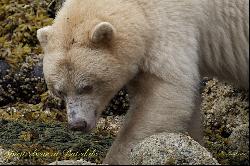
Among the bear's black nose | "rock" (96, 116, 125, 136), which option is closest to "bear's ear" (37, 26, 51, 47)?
the bear's black nose

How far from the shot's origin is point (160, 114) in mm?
6832

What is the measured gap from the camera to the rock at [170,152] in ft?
19.4

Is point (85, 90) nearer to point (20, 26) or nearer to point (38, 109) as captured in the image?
point (38, 109)

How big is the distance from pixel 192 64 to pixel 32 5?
17.5ft

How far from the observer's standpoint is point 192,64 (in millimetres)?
6992

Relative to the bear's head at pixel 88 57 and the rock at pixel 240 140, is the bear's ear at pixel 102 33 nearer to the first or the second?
the bear's head at pixel 88 57

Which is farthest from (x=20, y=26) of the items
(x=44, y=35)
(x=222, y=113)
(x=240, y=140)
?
(x=240, y=140)

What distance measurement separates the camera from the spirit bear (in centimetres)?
686

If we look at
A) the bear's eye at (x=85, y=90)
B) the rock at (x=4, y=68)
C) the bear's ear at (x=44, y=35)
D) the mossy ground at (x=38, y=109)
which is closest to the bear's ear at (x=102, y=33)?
the bear's eye at (x=85, y=90)

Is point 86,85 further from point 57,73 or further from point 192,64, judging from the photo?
point 192,64

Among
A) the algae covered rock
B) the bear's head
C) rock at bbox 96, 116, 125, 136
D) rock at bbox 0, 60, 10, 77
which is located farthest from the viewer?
rock at bbox 0, 60, 10, 77

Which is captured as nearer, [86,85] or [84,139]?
[86,85]

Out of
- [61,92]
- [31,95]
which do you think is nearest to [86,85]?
[61,92]

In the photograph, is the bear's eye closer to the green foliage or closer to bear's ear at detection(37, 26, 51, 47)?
bear's ear at detection(37, 26, 51, 47)
